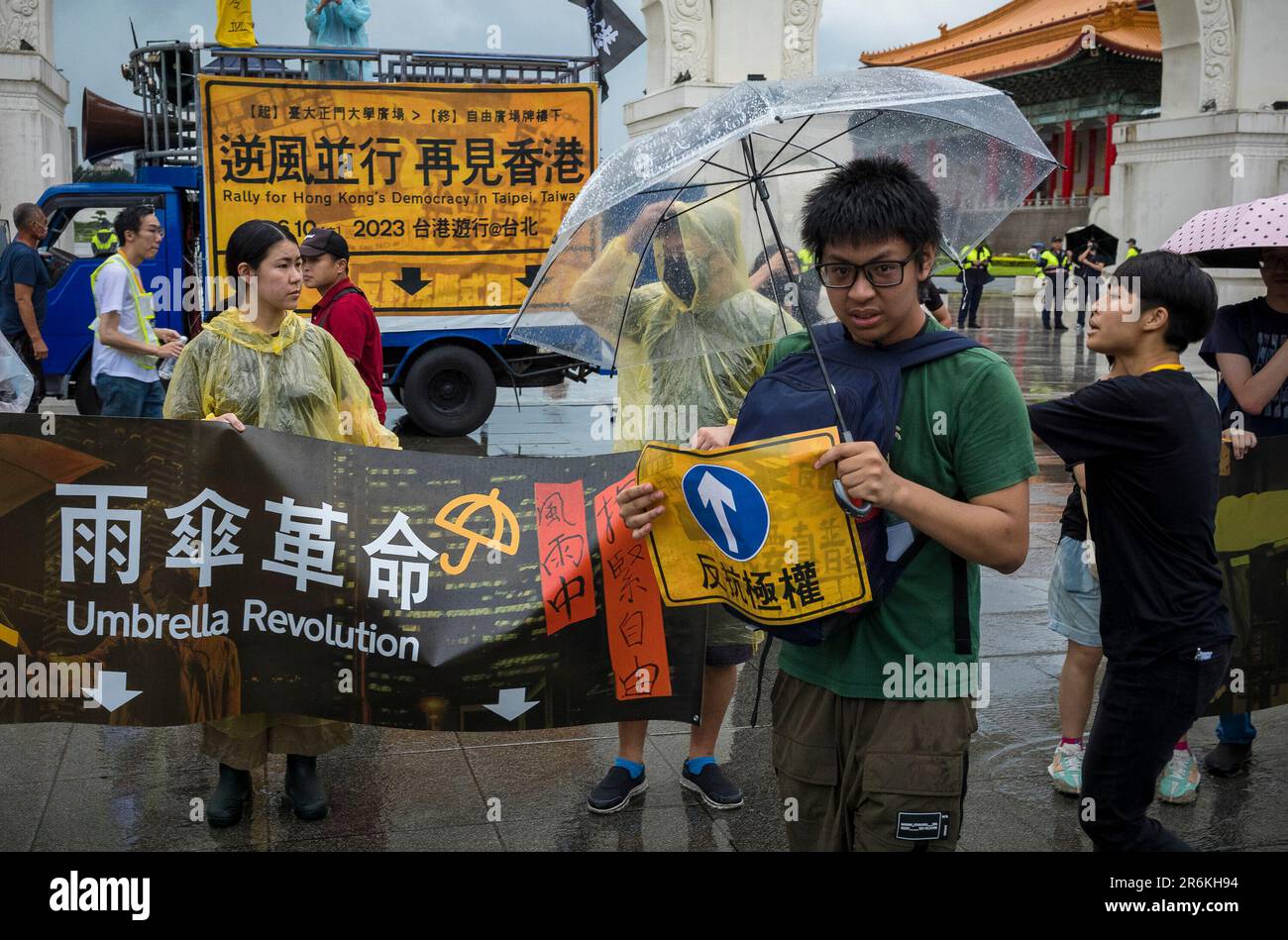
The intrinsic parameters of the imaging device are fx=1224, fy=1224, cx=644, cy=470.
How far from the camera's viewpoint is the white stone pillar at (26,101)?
15.8m

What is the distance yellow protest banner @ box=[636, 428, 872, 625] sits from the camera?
2.26 metres

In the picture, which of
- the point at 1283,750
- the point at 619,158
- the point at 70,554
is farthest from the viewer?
the point at 1283,750

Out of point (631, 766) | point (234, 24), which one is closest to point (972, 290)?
point (234, 24)

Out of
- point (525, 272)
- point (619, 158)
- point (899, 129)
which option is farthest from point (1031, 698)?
point (525, 272)

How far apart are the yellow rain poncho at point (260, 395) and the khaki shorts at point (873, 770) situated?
193 cm

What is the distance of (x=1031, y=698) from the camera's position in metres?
4.95

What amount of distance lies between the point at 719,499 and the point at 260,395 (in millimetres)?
2046

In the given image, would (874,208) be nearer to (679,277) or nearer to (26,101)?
(679,277)

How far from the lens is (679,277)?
3.75m

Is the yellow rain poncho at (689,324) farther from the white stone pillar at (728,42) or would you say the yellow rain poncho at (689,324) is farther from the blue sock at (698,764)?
the white stone pillar at (728,42)

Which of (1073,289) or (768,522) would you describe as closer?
(768,522)

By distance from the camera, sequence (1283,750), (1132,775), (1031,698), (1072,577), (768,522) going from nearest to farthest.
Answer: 1. (768,522)
2. (1132,775)
3. (1072,577)
4. (1283,750)
5. (1031,698)

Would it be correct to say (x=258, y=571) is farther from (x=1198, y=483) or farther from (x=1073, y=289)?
(x=1073, y=289)
